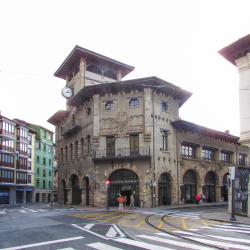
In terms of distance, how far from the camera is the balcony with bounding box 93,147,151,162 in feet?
110

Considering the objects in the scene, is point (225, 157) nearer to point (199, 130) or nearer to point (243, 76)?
point (199, 130)

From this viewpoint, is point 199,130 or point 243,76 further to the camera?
point 199,130

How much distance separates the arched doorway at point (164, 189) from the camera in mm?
34688

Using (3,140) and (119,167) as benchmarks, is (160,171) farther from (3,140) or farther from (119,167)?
(3,140)

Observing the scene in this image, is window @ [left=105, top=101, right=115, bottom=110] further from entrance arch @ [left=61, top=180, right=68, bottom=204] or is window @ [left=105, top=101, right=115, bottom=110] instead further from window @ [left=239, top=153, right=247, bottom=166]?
window @ [left=239, top=153, right=247, bottom=166]

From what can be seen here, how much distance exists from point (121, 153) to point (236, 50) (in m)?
16.8

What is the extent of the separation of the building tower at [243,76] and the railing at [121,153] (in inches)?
541

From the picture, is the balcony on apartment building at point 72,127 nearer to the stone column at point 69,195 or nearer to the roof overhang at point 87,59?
the stone column at point 69,195

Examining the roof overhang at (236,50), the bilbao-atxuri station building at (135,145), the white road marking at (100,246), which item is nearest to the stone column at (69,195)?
the bilbao-atxuri station building at (135,145)

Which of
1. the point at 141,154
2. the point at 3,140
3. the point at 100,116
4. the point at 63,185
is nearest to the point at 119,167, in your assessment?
the point at 141,154

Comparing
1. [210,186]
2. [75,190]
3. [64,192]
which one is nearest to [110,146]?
[75,190]

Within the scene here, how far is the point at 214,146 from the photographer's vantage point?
143 ft

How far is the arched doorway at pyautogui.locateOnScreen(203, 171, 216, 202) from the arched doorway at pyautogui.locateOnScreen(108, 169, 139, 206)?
11127mm

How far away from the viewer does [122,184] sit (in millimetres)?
→ 34469
